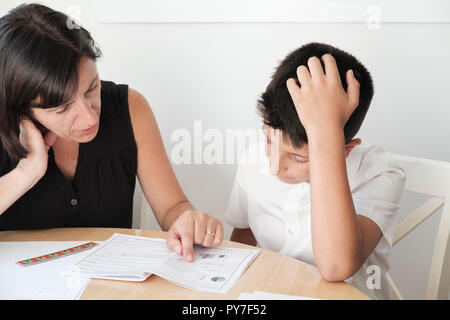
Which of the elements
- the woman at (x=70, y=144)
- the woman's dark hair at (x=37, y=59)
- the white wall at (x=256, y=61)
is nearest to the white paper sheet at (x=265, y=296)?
the woman at (x=70, y=144)

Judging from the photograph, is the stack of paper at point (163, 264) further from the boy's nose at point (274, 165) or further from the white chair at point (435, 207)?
the white chair at point (435, 207)

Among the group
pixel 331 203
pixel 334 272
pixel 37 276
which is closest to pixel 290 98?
pixel 331 203

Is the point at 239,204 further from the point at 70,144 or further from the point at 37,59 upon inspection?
the point at 37,59

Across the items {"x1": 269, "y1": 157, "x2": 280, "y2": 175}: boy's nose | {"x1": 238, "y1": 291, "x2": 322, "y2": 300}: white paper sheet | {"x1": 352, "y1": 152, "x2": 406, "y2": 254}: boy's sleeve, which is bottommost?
{"x1": 238, "y1": 291, "x2": 322, "y2": 300}: white paper sheet

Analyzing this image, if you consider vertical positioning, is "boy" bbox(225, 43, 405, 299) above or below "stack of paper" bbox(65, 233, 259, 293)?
above

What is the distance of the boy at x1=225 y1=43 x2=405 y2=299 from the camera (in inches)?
32.9

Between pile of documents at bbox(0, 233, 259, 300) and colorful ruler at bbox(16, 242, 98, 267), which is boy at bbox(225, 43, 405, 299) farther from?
colorful ruler at bbox(16, 242, 98, 267)

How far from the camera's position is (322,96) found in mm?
855

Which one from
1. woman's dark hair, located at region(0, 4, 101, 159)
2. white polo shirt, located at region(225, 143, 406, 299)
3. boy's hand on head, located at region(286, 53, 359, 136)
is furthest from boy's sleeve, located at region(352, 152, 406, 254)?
woman's dark hair, located at region(0, 4, 101, 159)

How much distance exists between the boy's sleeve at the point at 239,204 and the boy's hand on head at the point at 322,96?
0.43m

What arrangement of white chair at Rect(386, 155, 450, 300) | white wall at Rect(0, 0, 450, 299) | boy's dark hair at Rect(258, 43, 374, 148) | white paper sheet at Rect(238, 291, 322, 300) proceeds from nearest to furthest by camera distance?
white paper sheet at Rect(238, 291, 322, 300) < boy's dark hair at Rect(258, 43, 374, 148) < white chair at Rect(386, 155, 450, 300) < white wall at Rect(0, 0, 450, 299)

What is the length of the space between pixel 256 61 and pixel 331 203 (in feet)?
2.70

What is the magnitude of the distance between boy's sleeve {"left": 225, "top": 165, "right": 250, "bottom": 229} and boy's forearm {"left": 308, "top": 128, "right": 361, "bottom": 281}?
0.44m
